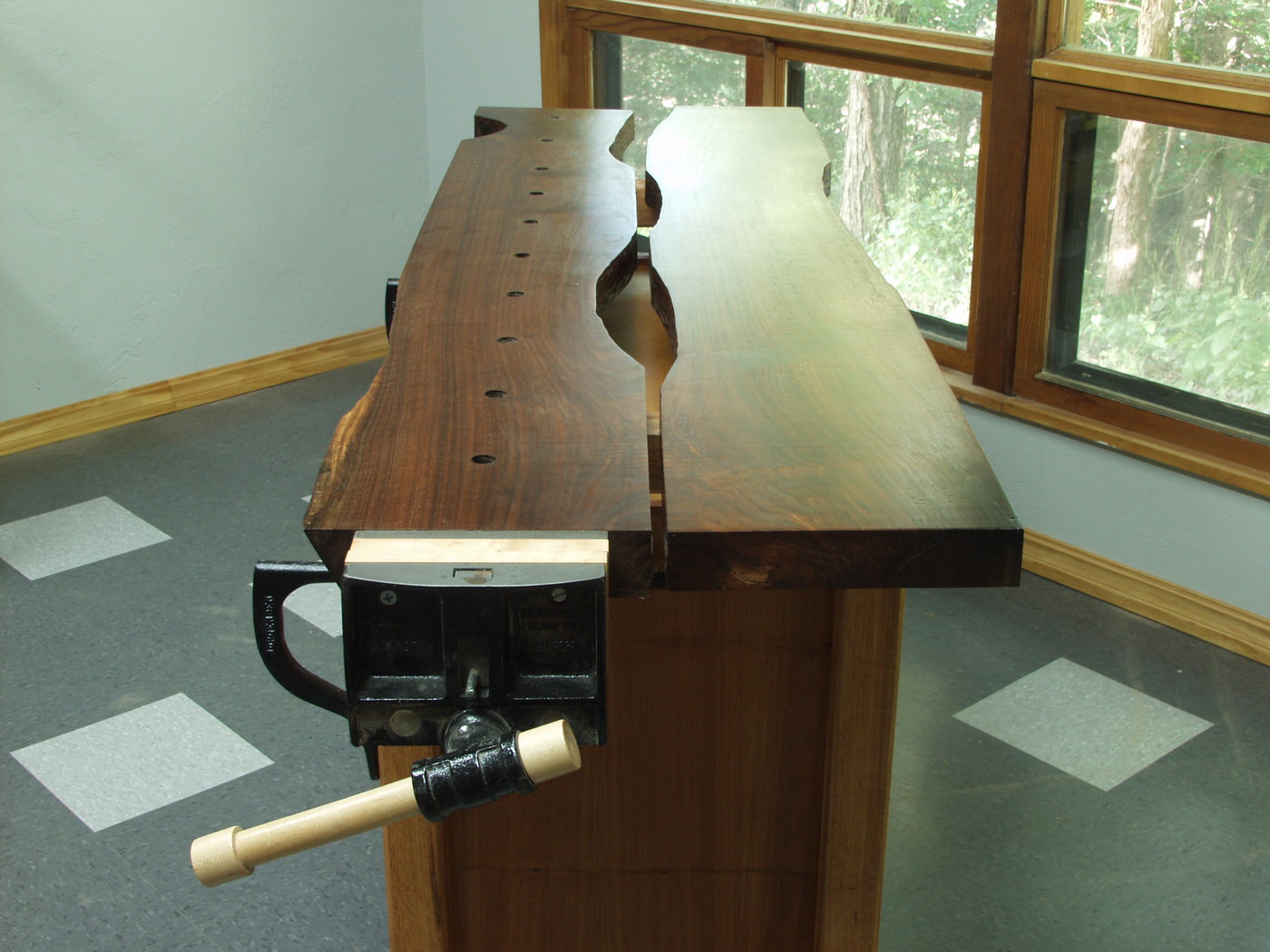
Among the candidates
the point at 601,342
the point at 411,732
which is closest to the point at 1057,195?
the point at 601,342

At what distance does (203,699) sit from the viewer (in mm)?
1941

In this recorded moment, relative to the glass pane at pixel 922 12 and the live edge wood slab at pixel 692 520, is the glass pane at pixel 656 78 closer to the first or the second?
the glass pane at pixel 922 12

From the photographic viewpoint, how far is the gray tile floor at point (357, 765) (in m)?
1.52

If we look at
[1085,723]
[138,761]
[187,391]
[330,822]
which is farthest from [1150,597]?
[187,391]

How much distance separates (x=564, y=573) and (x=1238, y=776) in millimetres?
1422

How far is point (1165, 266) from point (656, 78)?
4.15 feet

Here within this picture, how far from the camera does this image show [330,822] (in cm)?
65

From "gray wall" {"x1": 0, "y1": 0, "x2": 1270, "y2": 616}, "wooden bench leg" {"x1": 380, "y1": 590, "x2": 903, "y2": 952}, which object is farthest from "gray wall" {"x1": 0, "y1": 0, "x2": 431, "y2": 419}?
"wooden bench leg" {"x1": 380, "y1": 590, "x2": 903, "y2": 952}

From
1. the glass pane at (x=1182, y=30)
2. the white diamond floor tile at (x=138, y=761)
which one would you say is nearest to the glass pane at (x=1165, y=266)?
the glass pane at (x=1182, y=30)

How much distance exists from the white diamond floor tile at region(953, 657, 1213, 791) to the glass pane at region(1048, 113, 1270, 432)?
48 centimetres

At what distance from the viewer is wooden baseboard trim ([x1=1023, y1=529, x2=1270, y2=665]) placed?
6.57 ft

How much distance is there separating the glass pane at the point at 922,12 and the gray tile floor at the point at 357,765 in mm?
980

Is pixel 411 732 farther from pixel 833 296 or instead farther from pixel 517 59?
pixel 517 59

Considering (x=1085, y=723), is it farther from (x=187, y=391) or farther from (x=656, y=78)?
(x=187, y=391)
